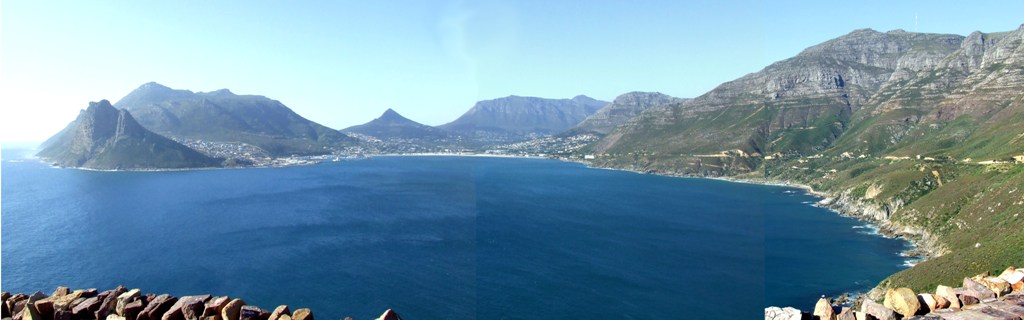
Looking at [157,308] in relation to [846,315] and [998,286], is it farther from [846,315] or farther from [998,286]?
[998,286]

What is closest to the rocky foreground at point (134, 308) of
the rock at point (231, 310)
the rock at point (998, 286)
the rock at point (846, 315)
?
the rock at point (231, 310)

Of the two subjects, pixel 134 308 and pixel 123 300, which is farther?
pixel 123 300

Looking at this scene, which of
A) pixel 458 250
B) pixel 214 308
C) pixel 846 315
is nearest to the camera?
pixel 846 315

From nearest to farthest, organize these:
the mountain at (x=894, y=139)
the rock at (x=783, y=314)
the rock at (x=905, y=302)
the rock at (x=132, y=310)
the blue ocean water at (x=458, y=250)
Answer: the rock at (x=783, y=314)
the rock at (x=905, y=302)
the rock at (x=132, y=310)
the blue ocean water at (x=458, y=250)
the mountain at (x=894, y=139)

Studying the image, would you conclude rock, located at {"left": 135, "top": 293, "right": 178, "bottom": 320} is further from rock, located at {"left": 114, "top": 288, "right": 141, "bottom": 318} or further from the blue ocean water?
the blue ocean water

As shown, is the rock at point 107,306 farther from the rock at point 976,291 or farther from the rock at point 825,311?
the rock at point 976,291

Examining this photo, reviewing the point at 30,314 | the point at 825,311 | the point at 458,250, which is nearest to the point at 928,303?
the point at 825,311
